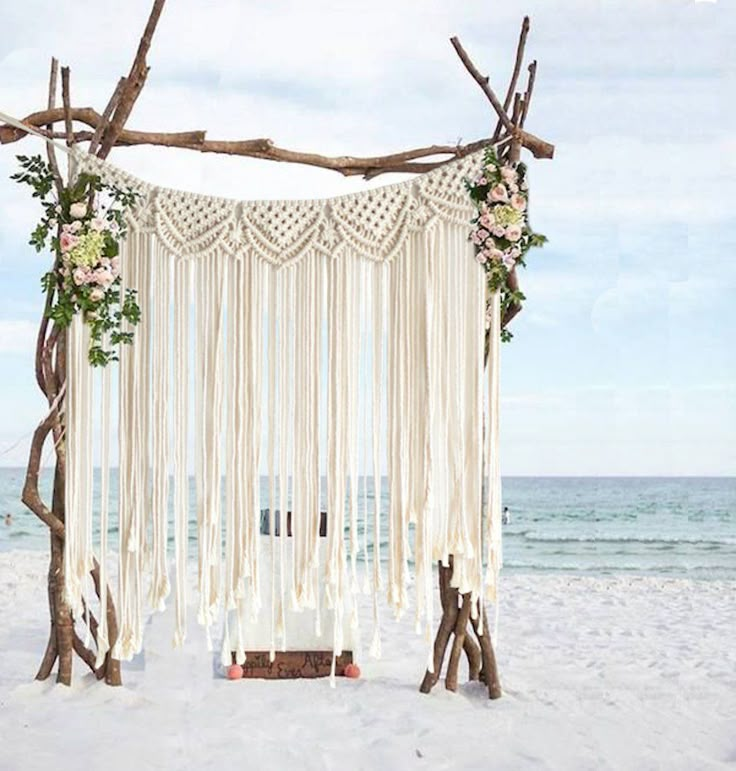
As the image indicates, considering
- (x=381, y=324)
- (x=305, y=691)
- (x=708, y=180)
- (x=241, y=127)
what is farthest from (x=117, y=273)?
(x=708, y=180)

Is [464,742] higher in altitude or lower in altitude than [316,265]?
lower

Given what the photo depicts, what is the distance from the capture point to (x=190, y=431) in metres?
2.91

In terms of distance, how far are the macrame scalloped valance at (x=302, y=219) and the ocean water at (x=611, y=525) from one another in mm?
8458

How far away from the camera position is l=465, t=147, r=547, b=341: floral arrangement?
2.91 metres

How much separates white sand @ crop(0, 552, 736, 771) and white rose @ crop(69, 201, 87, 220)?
128 cm

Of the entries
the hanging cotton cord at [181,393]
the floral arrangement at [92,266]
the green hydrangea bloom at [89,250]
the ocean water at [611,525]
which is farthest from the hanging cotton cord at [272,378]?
the ocean water at [611,525]

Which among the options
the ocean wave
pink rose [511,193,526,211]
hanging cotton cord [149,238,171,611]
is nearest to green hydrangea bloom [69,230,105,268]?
hanging cotton cord [149,238,171,611]

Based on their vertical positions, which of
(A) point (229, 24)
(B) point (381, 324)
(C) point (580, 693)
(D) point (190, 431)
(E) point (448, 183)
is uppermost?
(A) point (229, 24)

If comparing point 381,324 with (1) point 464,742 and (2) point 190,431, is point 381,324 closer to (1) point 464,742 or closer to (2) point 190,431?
(2) point 190,431

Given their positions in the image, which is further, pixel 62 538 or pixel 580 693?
pixel 580 693

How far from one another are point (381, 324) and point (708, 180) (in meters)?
8.93

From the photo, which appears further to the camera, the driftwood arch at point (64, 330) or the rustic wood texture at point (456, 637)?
the rustic wood texture at point (456, 637)

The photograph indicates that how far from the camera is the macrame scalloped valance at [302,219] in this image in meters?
2.90

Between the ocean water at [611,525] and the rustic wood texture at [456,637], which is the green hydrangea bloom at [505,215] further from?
the ocean water at [611,525]
